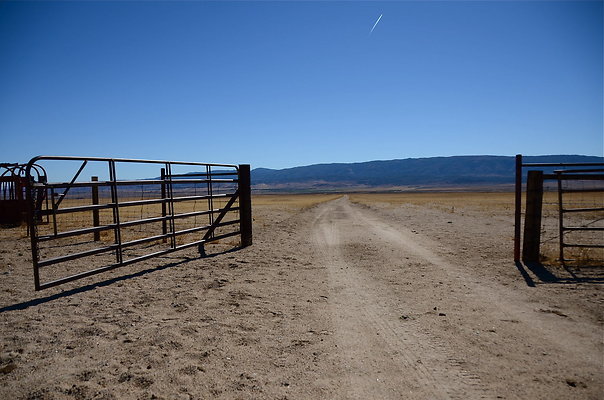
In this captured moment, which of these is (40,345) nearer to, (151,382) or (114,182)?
(151,382)

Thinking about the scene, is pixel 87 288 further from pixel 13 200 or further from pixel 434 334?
pixel 13 200

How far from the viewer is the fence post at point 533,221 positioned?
25.6 feet

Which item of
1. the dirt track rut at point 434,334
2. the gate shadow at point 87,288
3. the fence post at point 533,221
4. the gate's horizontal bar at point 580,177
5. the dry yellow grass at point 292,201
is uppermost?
the gate's horizontal bar at point 580,177

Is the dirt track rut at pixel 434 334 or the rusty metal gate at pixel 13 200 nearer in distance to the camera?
the dirt track rut at pixel 434 334

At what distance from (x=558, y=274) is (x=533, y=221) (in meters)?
1.47

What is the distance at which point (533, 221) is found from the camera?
785cm

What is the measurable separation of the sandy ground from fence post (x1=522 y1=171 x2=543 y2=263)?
0.77 metres

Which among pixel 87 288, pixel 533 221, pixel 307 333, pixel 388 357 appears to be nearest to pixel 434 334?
pixel 388 357

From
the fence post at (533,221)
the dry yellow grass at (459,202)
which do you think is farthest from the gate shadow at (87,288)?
the dry yellow grass at (459,202)

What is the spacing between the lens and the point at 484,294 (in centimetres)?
571

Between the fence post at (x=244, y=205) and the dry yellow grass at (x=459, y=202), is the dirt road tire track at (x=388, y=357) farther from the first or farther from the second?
the dry yellow grass at (x=459, y=202)

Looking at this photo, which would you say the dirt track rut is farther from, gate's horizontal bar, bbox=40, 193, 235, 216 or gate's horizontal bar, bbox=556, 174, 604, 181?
gate's horizontal bar, bbox=40, 193, 235, 216

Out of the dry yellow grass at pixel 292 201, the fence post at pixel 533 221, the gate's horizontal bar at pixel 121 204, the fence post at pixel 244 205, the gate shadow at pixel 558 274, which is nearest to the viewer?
the gate's horizontal bar at pixel 121 204

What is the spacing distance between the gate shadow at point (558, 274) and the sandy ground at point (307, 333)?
0.13ft
